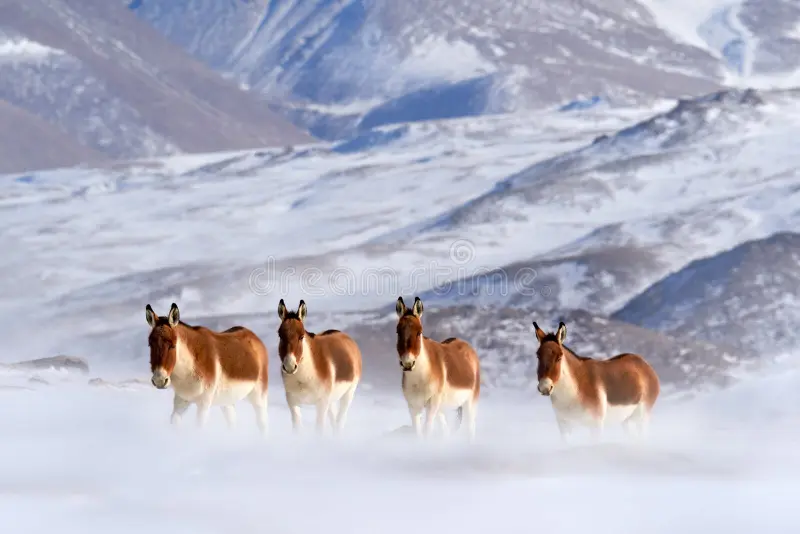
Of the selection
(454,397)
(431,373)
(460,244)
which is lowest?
(454,397)

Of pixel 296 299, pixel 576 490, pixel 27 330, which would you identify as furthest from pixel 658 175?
pixel 576 490

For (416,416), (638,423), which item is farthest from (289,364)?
(638,423)

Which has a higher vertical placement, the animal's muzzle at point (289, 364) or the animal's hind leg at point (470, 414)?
the animal's muzzle at point (289, 364)

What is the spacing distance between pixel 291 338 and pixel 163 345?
2.03 meters

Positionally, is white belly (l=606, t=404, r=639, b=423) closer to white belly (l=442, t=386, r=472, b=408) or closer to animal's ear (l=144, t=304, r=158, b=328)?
white belly (l=442, t=386, r=472, b=408)

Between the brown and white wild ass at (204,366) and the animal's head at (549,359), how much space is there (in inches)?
167

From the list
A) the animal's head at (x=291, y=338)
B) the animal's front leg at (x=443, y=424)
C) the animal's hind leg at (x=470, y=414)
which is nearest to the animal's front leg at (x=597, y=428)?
the animal's front leg at (x=443, y=424)

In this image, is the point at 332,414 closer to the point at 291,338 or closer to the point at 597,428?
the point at 291,338

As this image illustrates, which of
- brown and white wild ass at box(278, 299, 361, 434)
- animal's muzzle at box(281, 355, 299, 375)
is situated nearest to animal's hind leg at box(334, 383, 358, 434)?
brown and white wild ass at box(278, 299, 361, 434)

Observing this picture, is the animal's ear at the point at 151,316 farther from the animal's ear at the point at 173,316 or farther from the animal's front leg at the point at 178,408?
the animal's front leg at the point at 178,408

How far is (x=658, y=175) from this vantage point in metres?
147

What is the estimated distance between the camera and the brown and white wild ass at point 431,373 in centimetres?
2441

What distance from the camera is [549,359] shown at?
24.2 meters

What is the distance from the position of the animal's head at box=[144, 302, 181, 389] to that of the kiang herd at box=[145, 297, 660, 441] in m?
0.01
